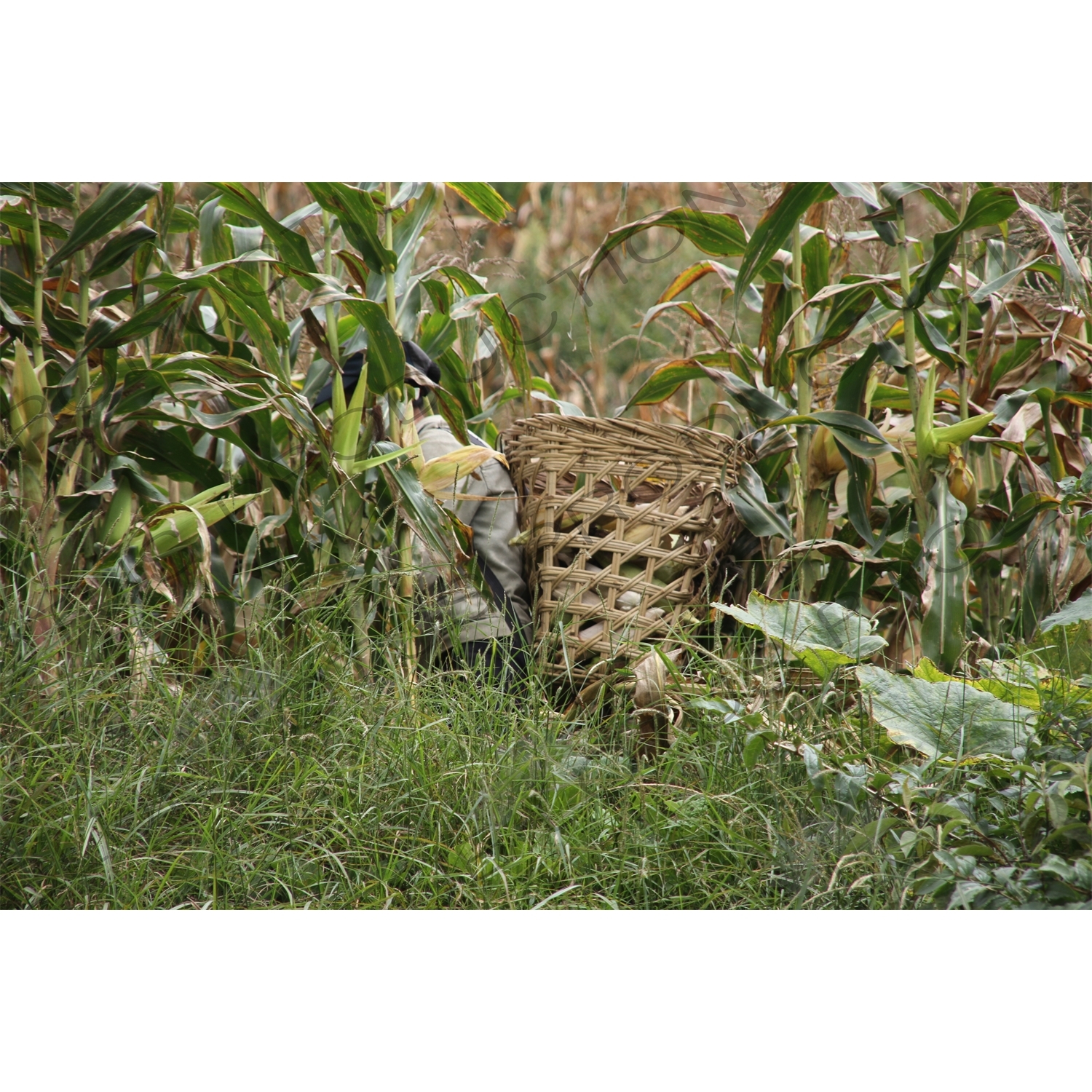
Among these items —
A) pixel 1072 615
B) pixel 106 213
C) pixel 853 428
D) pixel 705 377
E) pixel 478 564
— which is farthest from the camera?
pixel 705 377

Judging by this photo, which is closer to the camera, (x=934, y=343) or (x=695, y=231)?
(x=934, y=343)

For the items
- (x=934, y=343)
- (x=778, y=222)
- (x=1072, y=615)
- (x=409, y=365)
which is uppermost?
(x=778, y=222)

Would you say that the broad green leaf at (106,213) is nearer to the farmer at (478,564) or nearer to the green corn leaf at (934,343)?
the farmer at (478,564)

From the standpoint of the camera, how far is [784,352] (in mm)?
2205

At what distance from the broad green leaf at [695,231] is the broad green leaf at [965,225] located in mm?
403

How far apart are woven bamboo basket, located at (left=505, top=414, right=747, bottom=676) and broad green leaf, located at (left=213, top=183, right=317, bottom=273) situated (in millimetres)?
588

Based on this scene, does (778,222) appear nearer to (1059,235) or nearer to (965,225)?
Result: (965,225)

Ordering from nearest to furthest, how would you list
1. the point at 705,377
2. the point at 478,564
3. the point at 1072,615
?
the point at 1072,615
the point at 478,564
the point at 705,377

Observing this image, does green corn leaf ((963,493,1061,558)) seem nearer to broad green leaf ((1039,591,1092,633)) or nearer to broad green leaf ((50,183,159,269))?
broad green leaf ((1039,591,1092,633))

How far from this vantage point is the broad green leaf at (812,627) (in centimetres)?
174

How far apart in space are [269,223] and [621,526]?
0.94 m

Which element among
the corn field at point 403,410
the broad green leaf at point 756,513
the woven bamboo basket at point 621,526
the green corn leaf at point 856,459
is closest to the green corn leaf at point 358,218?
the corn field at point 403,410

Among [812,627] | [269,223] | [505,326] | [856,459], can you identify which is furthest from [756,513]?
[269,223]

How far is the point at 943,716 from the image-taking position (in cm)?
160
